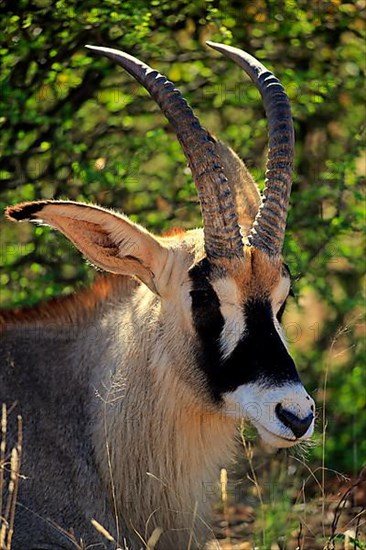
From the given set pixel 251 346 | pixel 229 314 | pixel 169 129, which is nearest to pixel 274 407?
pixel 251 346

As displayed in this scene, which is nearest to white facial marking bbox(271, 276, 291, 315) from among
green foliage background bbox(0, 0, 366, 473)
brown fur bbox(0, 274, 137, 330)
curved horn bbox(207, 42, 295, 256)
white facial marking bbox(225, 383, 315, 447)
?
curved horn bbox(207, 42, 295, 256)

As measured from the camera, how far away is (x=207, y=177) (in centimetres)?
616

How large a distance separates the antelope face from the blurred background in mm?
2234

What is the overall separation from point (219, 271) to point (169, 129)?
369 cm

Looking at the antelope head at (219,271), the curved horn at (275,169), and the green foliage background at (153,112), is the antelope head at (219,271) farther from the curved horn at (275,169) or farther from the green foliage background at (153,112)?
the green foliage background at (153,112)

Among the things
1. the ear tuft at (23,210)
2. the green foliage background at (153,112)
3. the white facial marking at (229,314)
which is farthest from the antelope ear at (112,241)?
the green foliage background at (153,112)

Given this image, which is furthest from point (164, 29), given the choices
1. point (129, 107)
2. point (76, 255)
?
point (76, 255)

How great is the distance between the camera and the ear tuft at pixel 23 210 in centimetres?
566

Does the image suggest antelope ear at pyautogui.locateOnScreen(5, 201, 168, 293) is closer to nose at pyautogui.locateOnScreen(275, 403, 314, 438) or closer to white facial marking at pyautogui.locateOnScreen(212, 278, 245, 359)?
white facial marking at pyautogui.locateOnScreen(212, 278, 245, 359)

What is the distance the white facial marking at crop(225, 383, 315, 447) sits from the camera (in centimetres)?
560

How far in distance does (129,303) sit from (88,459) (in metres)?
0.96

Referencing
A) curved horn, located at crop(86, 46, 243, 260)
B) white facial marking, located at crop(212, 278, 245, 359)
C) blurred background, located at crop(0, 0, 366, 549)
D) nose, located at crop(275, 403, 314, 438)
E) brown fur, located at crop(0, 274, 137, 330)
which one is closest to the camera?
nose, located at crop(275, 403, 314, 438)

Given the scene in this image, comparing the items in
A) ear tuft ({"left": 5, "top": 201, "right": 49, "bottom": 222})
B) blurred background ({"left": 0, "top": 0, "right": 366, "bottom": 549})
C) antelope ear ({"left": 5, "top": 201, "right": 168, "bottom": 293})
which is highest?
ear tuft ({"left": 5, "top": 201, "right": 49, "bottom": 222})

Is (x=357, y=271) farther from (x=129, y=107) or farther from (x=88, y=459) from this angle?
(x=88, y=459)
